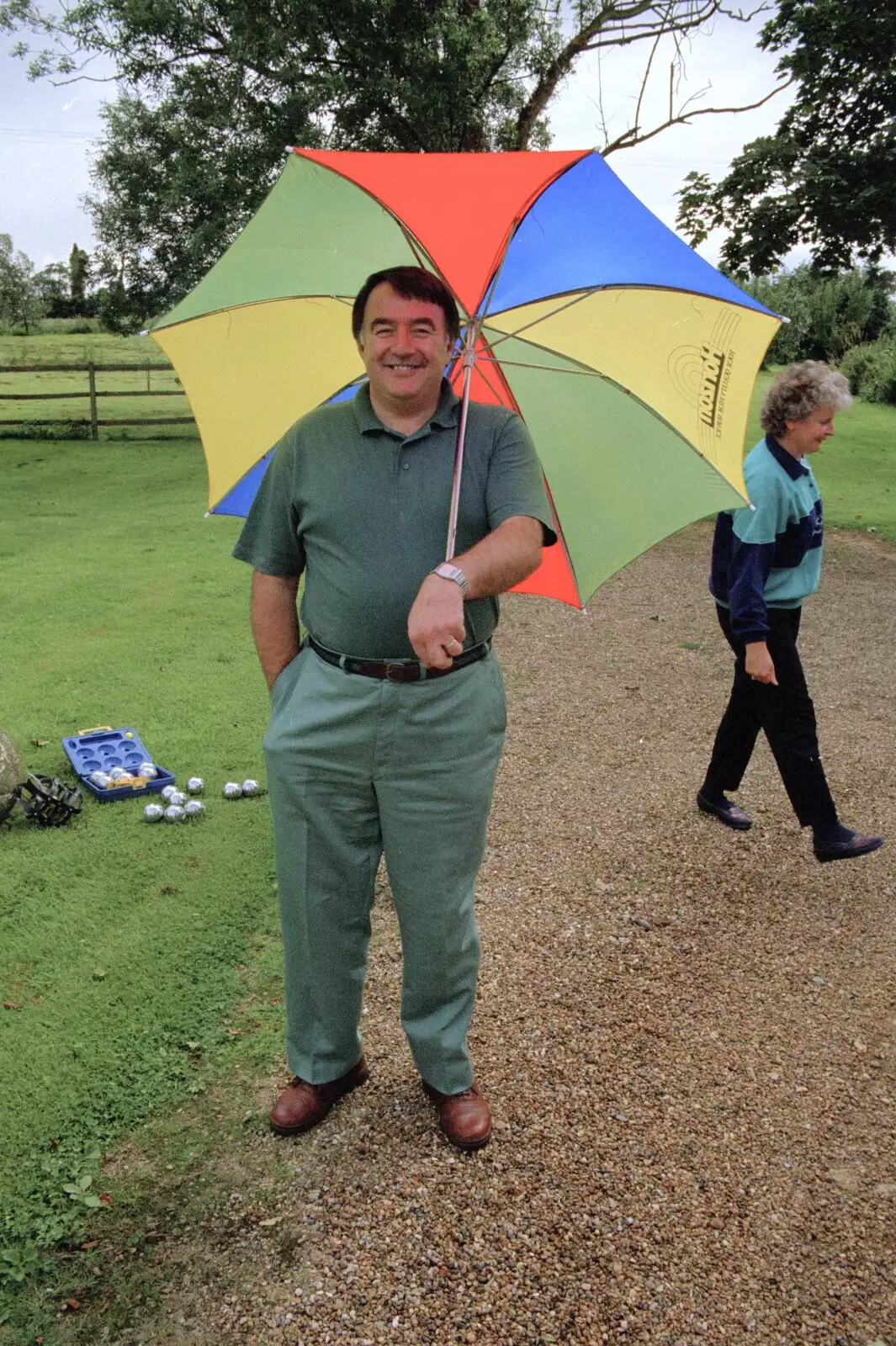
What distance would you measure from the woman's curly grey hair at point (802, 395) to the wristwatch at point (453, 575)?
2.68 m

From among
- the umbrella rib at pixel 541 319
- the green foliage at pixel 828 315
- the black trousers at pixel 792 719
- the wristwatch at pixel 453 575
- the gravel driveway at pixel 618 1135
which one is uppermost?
the green foliage at pixel 828 315

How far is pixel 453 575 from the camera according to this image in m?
2.44

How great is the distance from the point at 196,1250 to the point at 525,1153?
3.38 ft

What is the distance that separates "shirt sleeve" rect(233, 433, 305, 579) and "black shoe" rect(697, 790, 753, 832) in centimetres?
349

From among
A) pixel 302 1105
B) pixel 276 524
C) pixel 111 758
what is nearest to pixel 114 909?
pixel 111 758

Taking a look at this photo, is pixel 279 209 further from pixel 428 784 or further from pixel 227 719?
pixel 227 719

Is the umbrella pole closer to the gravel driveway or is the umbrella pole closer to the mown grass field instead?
the gravel driveway

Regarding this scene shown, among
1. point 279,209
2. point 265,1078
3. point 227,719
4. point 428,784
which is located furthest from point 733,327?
point 227,719

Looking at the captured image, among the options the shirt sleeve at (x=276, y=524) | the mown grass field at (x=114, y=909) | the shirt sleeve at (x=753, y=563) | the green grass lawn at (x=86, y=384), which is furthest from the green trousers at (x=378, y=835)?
the green grass lawn at (x=86, y=384)

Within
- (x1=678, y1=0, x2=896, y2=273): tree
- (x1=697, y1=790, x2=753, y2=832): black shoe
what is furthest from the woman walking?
(x1=678, y1=0, x2=896, y2=273): tree

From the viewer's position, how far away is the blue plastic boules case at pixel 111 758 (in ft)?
19.1

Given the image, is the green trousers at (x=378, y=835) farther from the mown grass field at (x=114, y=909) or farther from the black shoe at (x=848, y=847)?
the black shoe at (x=848, y=847)

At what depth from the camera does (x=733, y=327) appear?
302 cm

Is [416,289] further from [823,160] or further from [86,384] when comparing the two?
[86,384]
